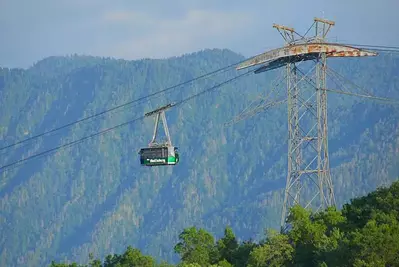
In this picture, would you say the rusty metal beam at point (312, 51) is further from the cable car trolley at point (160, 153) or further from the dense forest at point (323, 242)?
the cable car trolley at point (160, 153)

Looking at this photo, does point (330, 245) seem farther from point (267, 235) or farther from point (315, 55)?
point (315, 55)

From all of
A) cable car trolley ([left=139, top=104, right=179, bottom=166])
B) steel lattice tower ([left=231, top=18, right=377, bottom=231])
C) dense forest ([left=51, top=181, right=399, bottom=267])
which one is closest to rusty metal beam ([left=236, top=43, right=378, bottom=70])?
steel lattice tower ([left=231, top=18, right=377, bottom=231])

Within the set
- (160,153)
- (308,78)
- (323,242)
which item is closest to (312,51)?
(308,78)

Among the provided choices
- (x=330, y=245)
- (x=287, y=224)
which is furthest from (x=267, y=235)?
(x=330, y=245)

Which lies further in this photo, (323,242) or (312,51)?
(312,51)

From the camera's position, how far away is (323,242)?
8506 cm

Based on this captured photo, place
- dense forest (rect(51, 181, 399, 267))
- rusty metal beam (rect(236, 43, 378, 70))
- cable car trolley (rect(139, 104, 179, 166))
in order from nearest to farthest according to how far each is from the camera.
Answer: dense forest (rect(51, 181, 399, 267)) < cable car trolley (rect(139, 104, 179, 166)) < rusty metal beam (rect(236, 43, 378, 70))

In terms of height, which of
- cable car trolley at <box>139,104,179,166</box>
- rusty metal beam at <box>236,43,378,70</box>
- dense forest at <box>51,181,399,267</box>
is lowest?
dense forest at <box>51,181,399,267</box>

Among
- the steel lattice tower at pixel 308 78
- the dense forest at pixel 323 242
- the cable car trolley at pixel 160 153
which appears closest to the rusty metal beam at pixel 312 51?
the steel lattice tower at pixel 308 78

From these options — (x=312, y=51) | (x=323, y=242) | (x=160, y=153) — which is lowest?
(x=323, y=242)

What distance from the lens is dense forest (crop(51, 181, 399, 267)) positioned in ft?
258

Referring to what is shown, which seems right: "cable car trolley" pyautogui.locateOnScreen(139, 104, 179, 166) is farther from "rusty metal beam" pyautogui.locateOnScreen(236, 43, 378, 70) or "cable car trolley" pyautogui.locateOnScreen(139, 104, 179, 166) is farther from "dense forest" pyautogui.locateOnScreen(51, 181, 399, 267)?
"rusty metal beam" pyautogui.locateOnScreen(236, 43, 378, 70)

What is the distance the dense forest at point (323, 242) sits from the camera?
258 ft

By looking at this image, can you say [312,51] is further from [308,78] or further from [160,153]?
[160,153]
